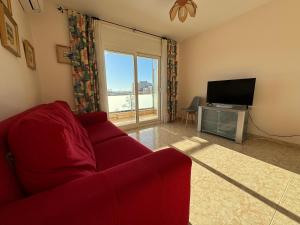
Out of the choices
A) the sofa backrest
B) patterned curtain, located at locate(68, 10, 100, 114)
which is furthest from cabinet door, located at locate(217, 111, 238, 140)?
the sofa backrest

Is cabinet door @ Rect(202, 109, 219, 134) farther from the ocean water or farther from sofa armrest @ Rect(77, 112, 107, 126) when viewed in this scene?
sofa armrest @ Rect(77, 112, 107, 126)

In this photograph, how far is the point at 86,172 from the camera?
2.36ft

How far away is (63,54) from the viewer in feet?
8.46

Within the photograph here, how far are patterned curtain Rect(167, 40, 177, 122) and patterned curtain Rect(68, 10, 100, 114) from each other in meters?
2.09

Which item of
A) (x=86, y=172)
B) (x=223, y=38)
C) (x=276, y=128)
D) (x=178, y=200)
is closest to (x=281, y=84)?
(x=276, y=128)

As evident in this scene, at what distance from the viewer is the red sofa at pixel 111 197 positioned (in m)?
0.49

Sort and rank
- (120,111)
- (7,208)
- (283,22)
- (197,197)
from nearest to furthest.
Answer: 1. (7,208)
2. (197,197)
3. (283,22)
4. (120,111)

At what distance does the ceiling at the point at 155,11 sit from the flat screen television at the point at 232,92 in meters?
1.33

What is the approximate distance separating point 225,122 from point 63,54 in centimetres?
348

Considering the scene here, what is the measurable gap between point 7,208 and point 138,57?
3.64m

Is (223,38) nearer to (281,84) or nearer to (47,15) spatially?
(281,84)

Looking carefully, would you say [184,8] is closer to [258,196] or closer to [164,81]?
[164,81]

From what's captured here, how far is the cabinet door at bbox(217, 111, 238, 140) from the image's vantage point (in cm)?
274

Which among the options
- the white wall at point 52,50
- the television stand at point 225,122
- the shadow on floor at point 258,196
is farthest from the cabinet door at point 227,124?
the white wall at point 52,50
